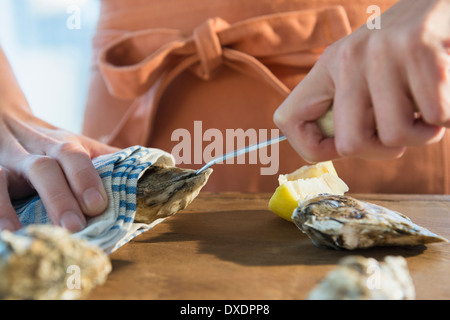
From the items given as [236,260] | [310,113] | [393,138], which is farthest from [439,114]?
[236,260]

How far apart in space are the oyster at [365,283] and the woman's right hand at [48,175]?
316 millimetres

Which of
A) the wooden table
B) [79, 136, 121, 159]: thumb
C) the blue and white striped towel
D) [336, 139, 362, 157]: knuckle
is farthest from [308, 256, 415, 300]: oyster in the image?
[79, 136, 121, 159]: thumb

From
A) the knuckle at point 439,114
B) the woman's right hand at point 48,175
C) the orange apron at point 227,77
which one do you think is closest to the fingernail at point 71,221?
the woman's right hand at point 48,175

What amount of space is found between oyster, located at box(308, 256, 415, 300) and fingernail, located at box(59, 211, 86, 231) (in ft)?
0.99

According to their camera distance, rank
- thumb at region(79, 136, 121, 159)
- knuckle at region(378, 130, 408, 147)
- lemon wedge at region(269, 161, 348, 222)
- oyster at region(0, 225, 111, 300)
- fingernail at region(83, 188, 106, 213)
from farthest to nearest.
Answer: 1. thumb at region(79, 136, 121, 159)
2. lemon wedge at region(269, 161, 348, 222)
3. fingernail at region(83, 188, 106, 213)
4. knuckle at region(378, 130, 408, 147)
5. oyster at region(0, 225, 111, 300)

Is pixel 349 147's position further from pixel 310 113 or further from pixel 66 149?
pixel 66 149

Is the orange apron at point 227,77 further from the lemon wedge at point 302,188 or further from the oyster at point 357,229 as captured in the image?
the oyster at point 357,229

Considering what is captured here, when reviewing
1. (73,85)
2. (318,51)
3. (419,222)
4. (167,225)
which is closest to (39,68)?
(73,85)

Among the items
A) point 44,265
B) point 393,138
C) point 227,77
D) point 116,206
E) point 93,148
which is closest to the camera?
point 44,265

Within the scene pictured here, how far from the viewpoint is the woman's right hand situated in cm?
54

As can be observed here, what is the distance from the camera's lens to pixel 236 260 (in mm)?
494

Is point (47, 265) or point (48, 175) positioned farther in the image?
point (48, 175)

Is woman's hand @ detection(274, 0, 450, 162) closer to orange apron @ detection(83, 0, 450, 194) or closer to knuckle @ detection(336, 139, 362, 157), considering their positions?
knuckle @ detection(336, 139, 362, 157)

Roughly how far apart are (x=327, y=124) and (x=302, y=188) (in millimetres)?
188
